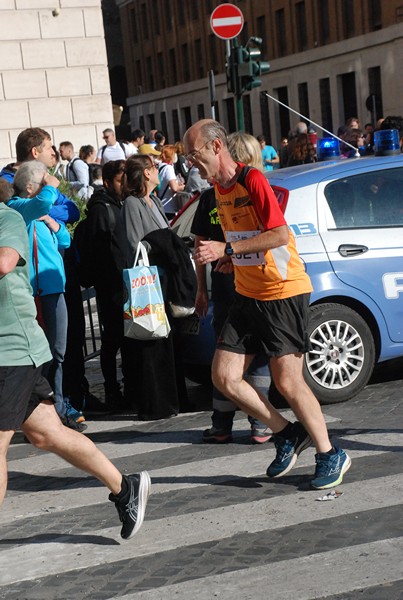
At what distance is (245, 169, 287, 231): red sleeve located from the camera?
5703 mm

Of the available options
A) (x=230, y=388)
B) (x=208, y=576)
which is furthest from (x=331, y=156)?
(x=208, y=576)

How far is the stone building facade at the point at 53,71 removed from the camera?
21.1 m

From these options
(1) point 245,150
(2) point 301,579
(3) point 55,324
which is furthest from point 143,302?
(2) point 301,579

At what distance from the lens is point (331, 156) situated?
902 centimetres

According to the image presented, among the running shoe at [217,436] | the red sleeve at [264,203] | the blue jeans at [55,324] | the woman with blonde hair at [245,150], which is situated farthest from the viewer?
the blue jeans at [55,324]

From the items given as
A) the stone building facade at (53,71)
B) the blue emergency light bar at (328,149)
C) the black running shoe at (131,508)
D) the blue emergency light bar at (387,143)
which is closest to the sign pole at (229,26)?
the stone building facade at (53,71)

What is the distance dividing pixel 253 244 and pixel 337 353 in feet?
7.68

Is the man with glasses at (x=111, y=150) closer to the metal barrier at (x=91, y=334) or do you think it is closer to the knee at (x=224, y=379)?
the metal barrier at (x=91, y=334)

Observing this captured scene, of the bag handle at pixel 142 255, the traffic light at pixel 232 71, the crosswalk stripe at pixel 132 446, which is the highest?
the traffic light at pixel 232 71

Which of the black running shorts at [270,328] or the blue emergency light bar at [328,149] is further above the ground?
the blue emergency light bar at [328,149]

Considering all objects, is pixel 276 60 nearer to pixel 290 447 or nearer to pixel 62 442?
pixel 290 447

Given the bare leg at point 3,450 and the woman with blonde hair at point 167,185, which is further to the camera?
the woman with blonde hair at point 167,185

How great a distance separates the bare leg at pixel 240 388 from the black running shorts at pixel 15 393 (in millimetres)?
1257

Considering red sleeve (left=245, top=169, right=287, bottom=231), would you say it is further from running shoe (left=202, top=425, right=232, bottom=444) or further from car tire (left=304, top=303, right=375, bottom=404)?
car tire (left=304, top=303, right=375, bottom=404)
